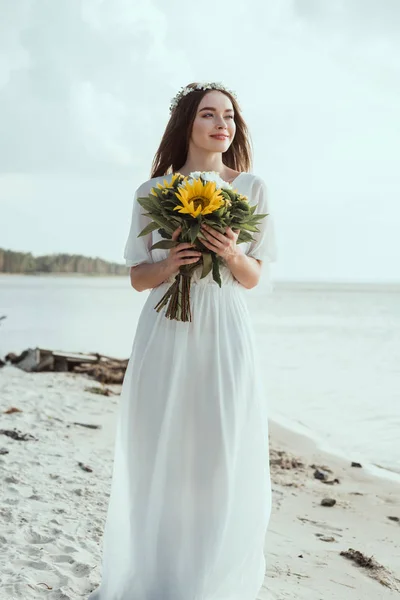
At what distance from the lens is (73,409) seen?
6.82 meters

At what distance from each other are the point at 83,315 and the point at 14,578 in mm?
22022

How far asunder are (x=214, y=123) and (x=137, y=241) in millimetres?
531

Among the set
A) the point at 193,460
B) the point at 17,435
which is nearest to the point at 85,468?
the point at 17,435

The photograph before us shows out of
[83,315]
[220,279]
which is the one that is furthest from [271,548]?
[83,315]

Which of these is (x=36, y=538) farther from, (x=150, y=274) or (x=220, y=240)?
(x=220, y=240)

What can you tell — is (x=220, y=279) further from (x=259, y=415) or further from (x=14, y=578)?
(x=14, y=578)

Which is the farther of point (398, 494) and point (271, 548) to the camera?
point (398, 494)

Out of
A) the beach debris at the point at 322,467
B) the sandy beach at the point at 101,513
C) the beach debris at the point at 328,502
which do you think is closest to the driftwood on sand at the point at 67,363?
the sandy beach at the point at 101,513

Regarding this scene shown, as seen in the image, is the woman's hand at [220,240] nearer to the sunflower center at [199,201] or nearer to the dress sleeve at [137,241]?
the sunflower center at [199,201]

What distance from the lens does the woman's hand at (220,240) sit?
2.44 metres

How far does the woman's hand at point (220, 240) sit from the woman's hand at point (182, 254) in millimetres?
53

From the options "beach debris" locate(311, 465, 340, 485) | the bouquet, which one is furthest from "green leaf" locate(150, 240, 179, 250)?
"beach debris" locate(311, 465, 340, 485)

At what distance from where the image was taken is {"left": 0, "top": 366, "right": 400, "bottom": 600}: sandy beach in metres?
3.11

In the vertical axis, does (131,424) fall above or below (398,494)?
above
